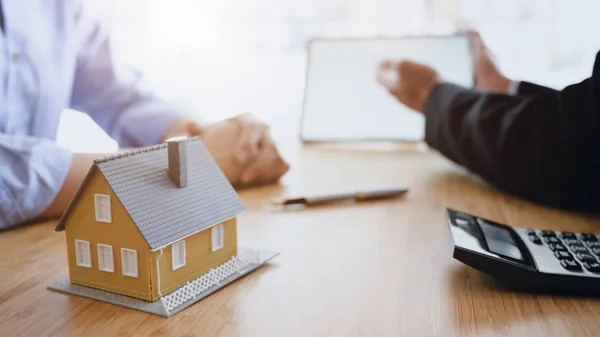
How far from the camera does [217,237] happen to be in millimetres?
576

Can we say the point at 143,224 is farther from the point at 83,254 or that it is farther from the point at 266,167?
the point at 266,167

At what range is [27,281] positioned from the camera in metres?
0.56

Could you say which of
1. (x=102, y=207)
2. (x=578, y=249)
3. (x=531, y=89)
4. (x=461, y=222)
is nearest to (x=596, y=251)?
(x=578, y=249)

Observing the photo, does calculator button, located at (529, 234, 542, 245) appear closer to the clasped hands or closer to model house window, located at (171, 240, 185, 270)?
model house window, located at (171, 240, 185, 270)

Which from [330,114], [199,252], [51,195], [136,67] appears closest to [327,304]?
[199,252]

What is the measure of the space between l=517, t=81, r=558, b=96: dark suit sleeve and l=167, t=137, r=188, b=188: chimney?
552 mm

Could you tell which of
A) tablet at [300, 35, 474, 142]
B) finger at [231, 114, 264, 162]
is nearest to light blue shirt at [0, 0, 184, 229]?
finger at [231, 114, 264, 162]

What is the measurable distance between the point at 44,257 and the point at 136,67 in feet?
1.85

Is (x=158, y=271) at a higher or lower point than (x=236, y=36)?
lower

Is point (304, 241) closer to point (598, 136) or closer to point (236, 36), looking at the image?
point (598, 136)

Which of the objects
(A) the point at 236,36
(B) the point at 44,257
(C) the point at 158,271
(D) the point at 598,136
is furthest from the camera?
(A) the point at 236,36

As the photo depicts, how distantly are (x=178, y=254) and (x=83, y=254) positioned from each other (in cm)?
9

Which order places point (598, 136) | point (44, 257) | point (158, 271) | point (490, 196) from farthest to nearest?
point (490, 196) → point (598, 136) → point (44, 257) → point (158, 271)

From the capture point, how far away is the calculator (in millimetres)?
520
